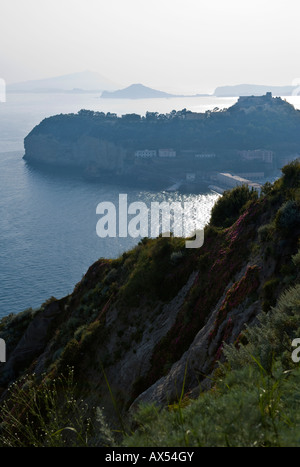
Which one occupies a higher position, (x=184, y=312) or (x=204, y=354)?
(x=204, y=354)

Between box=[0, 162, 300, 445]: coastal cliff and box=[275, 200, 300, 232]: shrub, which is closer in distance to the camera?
box=[0, 162, 300, 445]: coastal cliff

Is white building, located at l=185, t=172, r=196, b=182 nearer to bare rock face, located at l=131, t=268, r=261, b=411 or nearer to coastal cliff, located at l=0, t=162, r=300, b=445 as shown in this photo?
coastal cliff, located at l=0, t=162, r=300, b=445

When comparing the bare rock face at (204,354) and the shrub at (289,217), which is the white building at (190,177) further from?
the bare rock face at (204,354)

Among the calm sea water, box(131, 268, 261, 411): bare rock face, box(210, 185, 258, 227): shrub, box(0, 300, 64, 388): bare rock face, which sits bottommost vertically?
the calm sea water

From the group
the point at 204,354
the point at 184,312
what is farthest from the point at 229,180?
the point at 204,354

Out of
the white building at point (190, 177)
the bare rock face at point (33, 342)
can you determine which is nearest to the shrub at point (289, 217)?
the bare rock face at point (33, 342)

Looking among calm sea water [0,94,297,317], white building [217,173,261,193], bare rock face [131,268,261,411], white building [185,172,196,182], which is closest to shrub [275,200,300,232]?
bare rock face [131,268,261,411]

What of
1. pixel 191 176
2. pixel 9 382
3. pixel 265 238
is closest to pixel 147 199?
pixel 191 176

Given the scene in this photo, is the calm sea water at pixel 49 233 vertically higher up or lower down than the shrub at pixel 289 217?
lower down

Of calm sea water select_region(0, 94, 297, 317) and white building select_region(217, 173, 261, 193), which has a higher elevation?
white building select_region(217, 173, 261, 193)

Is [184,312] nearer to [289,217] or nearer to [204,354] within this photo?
[204,354]

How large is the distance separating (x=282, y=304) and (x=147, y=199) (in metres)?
151

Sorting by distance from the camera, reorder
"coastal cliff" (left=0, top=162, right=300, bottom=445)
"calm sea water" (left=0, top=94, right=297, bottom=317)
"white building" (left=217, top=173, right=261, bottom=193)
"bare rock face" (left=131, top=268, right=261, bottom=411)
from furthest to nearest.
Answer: "white building" (left=217, top=173, right=261, bottom=193) → "calm sea water" (left=0, top=94, right=297, bottom=317) → "bare rock face" (left=131, top=268, right=261, bottom=411) → "coastal cliff" (left=0, top=162, right=300, bottom=445)

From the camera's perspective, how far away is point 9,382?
30719 mm
